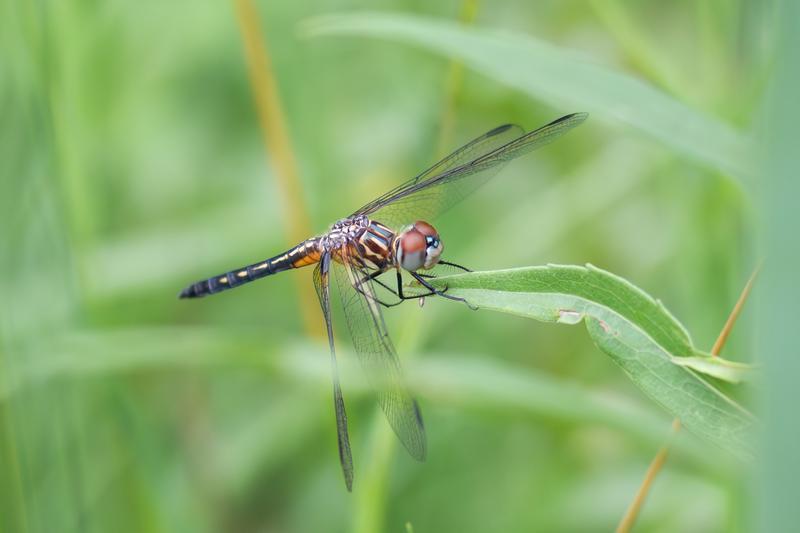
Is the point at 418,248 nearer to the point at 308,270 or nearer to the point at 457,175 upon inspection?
the point at 457,175

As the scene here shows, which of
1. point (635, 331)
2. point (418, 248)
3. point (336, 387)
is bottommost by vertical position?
point (635, 331)

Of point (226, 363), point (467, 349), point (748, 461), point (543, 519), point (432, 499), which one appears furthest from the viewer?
point (467, 349)

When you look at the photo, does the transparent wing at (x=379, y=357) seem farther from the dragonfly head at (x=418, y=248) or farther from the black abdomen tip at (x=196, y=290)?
the black abdomen tip at (x=196, y=290)

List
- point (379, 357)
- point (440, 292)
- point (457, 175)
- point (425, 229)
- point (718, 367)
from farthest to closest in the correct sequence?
point (457, 175)
point (425, 229)
point (379, 357)
point (440, 292)
point (718, 367)

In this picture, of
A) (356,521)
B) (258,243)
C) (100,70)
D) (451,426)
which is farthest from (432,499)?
(100,70)

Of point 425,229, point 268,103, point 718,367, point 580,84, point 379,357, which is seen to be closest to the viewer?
point 718,367

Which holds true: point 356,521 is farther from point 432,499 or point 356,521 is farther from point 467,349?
point 467,349

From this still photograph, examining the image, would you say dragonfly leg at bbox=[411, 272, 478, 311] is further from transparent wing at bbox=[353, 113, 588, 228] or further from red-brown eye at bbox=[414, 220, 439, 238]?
transparent wing at bbox=[353, 113, 588, 228]

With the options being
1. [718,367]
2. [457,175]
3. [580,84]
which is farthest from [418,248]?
[718,367]
